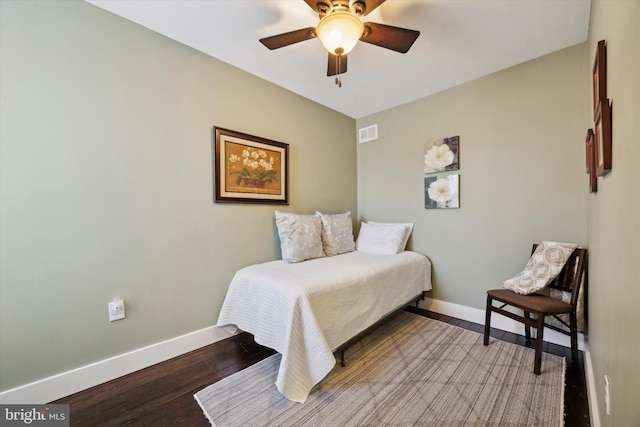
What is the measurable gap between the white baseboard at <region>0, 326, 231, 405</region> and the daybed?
24 cm

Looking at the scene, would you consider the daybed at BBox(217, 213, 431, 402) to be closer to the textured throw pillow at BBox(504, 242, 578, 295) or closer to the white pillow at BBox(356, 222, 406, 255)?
the white pillow at BBox(356, 222, 406, 255)

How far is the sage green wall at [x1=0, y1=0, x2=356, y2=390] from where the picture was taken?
4.65 ft

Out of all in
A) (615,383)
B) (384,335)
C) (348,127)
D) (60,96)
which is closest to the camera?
(615,383)

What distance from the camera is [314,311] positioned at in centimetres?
160

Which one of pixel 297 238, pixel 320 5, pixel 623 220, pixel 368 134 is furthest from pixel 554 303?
pixel 368 134

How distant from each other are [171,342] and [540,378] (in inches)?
103

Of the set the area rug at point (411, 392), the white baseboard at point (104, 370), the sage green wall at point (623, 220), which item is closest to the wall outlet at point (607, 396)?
the sage green wall at point (623, 220)

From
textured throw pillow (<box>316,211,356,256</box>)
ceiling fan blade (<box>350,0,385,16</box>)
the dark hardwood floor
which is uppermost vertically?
ceiling fan blade (<box>350,0,385,16</box>)

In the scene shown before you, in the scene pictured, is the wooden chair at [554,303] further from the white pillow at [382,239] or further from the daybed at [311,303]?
the white pillow at [382,239]

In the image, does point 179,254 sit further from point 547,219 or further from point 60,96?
point 547,219

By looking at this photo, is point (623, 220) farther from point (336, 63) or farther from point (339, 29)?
point (336, 63)

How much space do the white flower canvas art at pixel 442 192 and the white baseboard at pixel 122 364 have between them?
3.62ft

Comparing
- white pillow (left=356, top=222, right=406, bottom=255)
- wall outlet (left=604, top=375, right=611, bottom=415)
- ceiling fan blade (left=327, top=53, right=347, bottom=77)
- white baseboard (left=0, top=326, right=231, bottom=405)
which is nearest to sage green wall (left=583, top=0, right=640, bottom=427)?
wall outlet (left=604, top=375, right=611, bottom=415)

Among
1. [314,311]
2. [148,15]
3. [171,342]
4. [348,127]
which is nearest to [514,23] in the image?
[348,127]
